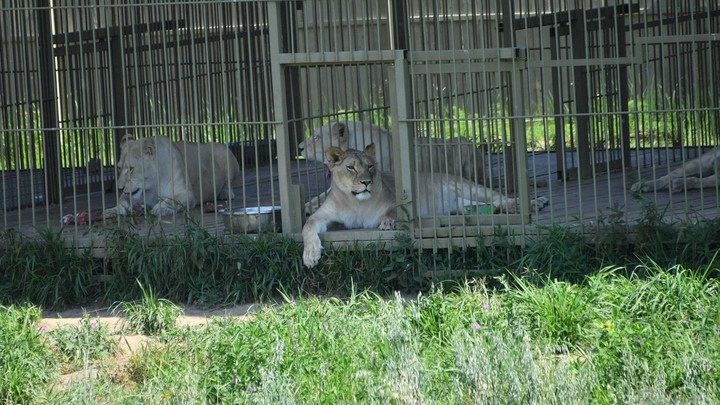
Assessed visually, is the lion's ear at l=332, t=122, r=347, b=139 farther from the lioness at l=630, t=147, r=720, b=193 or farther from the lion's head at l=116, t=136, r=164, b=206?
the lioness at l=630, t=147, r=720, b=193

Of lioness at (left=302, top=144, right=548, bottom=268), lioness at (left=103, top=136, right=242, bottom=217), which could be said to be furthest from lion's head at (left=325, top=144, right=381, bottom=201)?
lioness at (left=103, top=136, right=242, bottom=217)

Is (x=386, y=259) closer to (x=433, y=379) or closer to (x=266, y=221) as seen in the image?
(x=266, y=221)

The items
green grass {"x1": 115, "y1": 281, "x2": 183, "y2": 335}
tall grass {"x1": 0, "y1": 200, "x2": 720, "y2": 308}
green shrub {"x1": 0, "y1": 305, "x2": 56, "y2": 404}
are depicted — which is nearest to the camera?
green shrub {"x1": 0, "y1": 305, "x2": 56, "y2": 404}

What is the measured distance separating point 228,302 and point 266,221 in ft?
2.07

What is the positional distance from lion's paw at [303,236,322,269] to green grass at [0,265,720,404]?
488mm

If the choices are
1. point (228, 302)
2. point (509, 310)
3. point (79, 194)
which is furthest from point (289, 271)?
point (79, 194)

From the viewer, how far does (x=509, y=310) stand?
5.88 meters

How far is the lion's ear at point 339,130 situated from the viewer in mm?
8594

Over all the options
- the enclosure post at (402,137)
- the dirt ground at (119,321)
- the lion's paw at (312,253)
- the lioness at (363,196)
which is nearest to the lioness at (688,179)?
the lioness at (363,196)

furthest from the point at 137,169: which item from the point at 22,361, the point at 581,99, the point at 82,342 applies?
the point at 581,99

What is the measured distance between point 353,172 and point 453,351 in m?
2.24

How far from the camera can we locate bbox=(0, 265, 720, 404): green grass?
480cm

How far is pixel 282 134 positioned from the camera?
23.4 feet

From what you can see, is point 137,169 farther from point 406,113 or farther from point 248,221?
point 406,113
